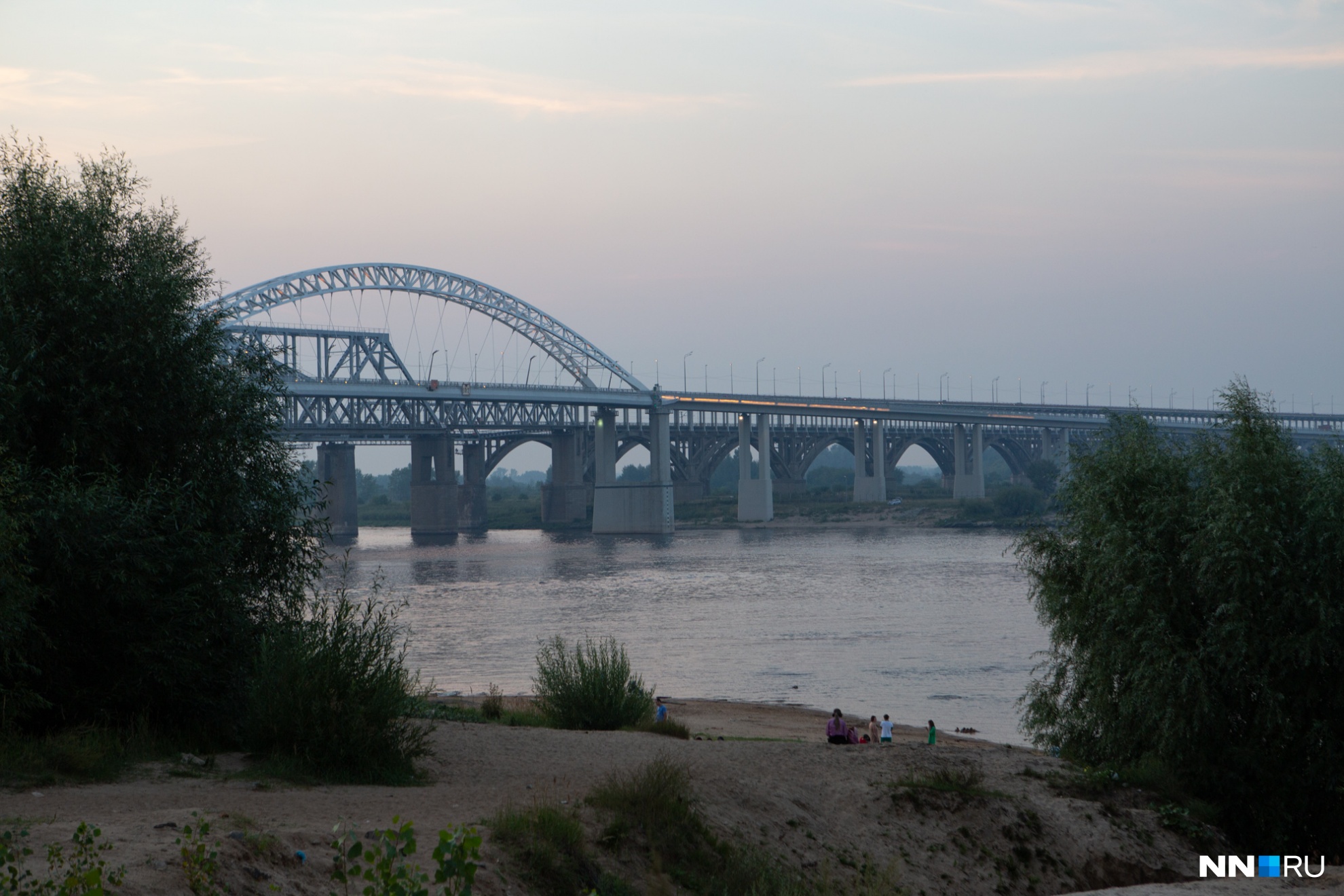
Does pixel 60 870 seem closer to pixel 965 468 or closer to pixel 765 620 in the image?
pixel 765 620

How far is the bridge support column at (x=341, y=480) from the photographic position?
96.2 meters

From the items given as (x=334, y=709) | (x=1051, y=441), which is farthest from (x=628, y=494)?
(x=334, y=709)

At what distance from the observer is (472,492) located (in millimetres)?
110688

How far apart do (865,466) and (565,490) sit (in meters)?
29.6

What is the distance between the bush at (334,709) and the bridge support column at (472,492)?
97.1 m

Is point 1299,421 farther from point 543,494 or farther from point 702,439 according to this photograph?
point 543,494

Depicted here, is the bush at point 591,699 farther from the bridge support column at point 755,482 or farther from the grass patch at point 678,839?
the bridge support column at point 755,482

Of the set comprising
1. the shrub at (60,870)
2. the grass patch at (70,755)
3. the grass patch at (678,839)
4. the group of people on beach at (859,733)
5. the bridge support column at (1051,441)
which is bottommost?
the group of people on beach at (859,733)

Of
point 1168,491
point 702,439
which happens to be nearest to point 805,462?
point 702,439

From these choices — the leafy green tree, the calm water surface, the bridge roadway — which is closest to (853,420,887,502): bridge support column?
the bridge roadway

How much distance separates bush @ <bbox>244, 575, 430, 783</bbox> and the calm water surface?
855 cm

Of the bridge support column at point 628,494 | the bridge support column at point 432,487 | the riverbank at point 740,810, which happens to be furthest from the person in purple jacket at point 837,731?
the bridge support column at point 432,487

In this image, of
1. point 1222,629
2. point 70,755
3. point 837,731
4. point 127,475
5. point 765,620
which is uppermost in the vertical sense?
point 127,475

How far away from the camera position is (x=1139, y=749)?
15.8 meters
